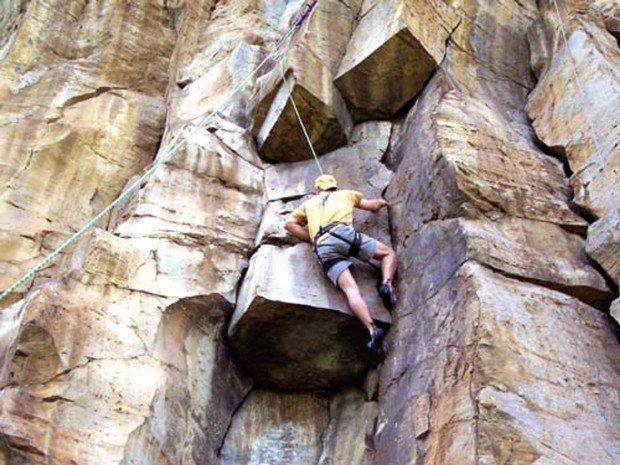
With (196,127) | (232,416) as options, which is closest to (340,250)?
(232,416)

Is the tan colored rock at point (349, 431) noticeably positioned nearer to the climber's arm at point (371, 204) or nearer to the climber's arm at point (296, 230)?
the climber's arm at point (296, 230)

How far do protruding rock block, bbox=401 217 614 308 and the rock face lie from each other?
22mm

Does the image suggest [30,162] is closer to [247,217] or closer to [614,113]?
[247,217]

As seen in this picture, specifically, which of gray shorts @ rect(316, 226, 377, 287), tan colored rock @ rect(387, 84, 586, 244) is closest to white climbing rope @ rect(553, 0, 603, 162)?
tan colored rock @ rect(387, 84, 586, 244)

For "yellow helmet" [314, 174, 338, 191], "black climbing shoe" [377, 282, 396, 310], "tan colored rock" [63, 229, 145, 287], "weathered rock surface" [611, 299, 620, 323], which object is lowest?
"weathered rock surface" [611, 299, 620, 323]

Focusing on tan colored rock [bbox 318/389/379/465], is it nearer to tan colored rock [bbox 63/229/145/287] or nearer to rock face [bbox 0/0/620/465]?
rock face [bbox 0/0/620/465]

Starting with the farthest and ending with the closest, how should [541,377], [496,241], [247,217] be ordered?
[247,217]
[496,241]
[541,377]

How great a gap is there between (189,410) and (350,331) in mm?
1569

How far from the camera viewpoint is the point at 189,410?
6.29 meters

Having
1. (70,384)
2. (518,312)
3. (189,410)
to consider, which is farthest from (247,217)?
(518,312)

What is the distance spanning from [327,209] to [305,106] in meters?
1.80

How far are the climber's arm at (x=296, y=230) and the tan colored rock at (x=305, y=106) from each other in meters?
1.55

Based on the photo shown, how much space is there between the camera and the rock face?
5.33 m

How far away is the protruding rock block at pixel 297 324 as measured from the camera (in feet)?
21.3
